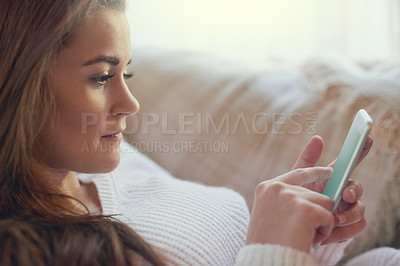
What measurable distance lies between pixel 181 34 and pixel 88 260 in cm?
119

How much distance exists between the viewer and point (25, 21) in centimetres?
60

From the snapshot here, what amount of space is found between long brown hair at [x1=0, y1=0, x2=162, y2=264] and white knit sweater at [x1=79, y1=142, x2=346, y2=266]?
0.08 meters

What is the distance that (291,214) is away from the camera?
1.81ft

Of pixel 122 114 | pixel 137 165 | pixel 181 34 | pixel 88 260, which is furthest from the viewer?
pixel 181 34

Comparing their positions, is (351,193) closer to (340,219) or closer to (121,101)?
(340,219)

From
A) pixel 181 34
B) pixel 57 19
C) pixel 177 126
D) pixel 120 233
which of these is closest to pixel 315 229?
pixel 120 233

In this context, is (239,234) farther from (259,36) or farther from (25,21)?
(259,36)

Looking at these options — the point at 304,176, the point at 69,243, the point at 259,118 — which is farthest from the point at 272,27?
the point at 69,243

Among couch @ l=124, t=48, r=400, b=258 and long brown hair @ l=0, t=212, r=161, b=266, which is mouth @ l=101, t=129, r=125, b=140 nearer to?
long brown hair @ l=0, t=212, r=161, b=266

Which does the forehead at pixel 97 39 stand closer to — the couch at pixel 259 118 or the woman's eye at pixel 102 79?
the woman's eye at pixel 102 79

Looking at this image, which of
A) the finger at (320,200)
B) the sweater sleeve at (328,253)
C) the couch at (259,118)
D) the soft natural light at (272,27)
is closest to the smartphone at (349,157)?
the finger at (320,200)

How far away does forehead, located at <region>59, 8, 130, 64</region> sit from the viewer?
2.10 ft

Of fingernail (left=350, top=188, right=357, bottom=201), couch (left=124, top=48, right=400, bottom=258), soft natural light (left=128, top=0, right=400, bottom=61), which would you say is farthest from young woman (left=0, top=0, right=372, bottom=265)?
soft natural light (left=128, top=0, right=400, bottom=61)

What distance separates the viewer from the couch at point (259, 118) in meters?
0.88
